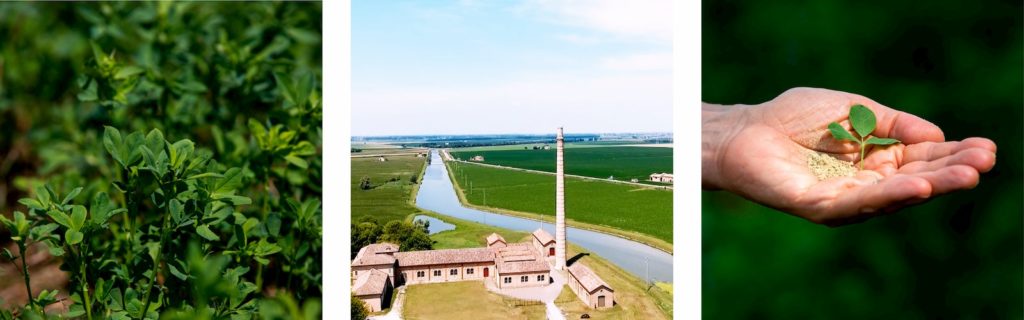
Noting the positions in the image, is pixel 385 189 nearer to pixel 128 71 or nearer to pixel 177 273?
pixel 177 273

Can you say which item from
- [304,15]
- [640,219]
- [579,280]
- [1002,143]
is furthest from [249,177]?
[1002,143]

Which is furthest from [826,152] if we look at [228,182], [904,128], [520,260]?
[228,182]

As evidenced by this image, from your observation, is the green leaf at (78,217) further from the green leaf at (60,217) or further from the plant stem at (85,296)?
the plant stem at (85,296)

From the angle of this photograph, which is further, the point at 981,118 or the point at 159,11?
the point at 981,118

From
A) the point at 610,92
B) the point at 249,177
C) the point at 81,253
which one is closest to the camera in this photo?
the point at 81,253

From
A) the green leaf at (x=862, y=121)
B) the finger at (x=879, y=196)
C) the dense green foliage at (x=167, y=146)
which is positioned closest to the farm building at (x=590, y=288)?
the finger at (x=879, y=196)

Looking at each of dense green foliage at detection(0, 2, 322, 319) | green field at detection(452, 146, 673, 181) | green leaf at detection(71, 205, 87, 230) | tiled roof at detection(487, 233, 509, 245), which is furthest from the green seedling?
green leaf at detection(71, 205, 87, 230)

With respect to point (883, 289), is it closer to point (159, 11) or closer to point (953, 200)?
point (953, 200)
